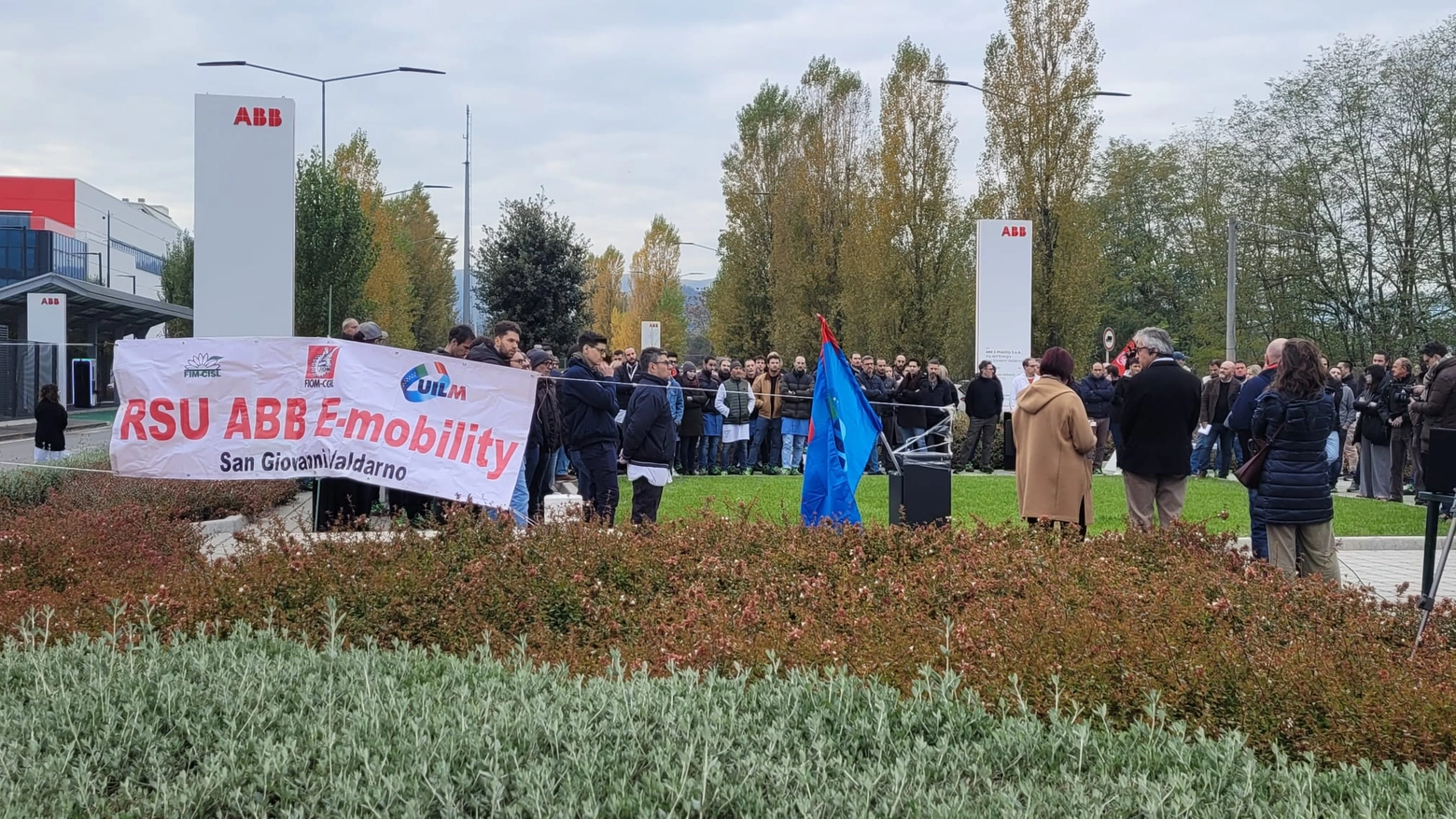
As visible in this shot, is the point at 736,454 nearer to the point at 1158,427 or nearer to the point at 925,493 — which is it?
the point at 925,493

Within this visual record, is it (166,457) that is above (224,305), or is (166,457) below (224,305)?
below

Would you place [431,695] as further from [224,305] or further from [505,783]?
[224,305]

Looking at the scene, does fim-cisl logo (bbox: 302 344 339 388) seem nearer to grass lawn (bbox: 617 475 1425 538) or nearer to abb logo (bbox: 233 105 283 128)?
grass lawn (bbox: 617 475 1425 538)

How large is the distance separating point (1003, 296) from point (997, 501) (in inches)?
298

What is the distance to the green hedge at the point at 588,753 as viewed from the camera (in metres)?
3.18

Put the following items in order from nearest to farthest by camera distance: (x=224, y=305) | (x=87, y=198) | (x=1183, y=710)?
(x=1183, y=710) → (x=224, y=305) → (x=87, y=198)

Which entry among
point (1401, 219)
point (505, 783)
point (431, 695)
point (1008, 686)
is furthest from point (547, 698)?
point (1401, 219)

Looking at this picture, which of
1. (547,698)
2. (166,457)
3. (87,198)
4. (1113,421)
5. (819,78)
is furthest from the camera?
(87,198)

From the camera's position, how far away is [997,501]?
52.5ft

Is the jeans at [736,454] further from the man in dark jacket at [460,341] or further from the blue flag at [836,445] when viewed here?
the blue flag at [836,445]

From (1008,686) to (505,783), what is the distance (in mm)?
2156

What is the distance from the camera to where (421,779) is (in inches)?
126

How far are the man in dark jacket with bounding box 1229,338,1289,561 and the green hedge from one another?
509 cm

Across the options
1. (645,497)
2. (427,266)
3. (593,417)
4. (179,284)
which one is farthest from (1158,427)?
(179,284)
